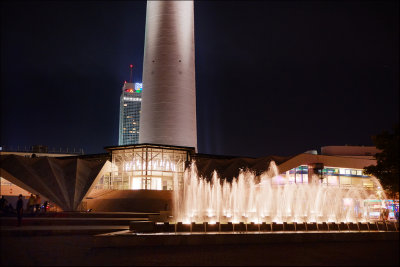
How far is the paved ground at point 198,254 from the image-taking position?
10844 mm

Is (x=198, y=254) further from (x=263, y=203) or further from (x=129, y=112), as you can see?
(x=129, y=112)

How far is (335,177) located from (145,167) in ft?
78.6

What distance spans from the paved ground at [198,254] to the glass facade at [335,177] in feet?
110

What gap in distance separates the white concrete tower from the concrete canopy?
18.8 metres

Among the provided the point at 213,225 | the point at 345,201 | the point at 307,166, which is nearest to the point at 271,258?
the point at 213,225

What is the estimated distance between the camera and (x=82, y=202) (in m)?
38.7

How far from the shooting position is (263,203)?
33625 mm

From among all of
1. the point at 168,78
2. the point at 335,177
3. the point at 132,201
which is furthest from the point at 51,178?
the point at 335,177

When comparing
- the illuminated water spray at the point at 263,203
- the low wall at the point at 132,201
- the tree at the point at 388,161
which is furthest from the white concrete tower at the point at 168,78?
the tree at the point at 388,161

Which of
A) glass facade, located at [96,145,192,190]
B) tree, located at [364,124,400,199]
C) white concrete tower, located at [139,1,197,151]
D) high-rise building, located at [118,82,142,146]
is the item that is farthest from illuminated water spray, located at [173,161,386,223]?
high-rise building, located at [118,82,142,146]

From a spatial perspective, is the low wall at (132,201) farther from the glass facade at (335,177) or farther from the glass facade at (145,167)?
the glass facade at (335,177)

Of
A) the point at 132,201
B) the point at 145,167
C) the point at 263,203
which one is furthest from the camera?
→ the point at 145,167

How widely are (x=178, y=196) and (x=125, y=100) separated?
407 feet

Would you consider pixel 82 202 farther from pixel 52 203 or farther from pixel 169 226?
pixel 169 226
